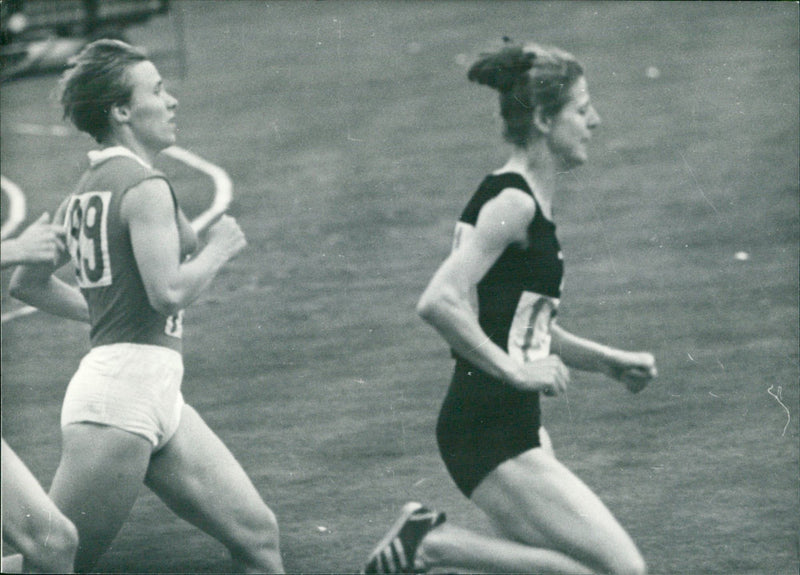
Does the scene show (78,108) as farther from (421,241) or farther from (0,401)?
(421,241)

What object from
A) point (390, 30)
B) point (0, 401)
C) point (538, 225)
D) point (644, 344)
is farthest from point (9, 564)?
point (390, 30)

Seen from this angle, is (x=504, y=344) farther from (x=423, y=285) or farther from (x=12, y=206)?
(x=12, y=206)

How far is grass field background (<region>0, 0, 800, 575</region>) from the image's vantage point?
7539 mm

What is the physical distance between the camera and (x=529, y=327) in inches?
208

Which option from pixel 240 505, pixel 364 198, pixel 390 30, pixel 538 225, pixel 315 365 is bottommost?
pixel 390 30

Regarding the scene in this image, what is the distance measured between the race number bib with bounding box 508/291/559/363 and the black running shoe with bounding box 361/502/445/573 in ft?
2.08

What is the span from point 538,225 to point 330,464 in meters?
3.30

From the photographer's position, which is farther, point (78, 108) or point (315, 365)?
point (315, 365)

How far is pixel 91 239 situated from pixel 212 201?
1019cm

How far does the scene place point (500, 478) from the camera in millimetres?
5082

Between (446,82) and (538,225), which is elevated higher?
(538,225)

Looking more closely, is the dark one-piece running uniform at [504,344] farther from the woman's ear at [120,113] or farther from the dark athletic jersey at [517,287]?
the woman's ear at [120,113]

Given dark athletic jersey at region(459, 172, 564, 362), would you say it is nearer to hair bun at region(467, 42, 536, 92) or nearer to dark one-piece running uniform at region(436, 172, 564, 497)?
dark one-piece running uniform at region(436, 172, 564, 497)

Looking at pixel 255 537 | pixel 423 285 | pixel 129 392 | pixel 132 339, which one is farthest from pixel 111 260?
pixel 423 285
